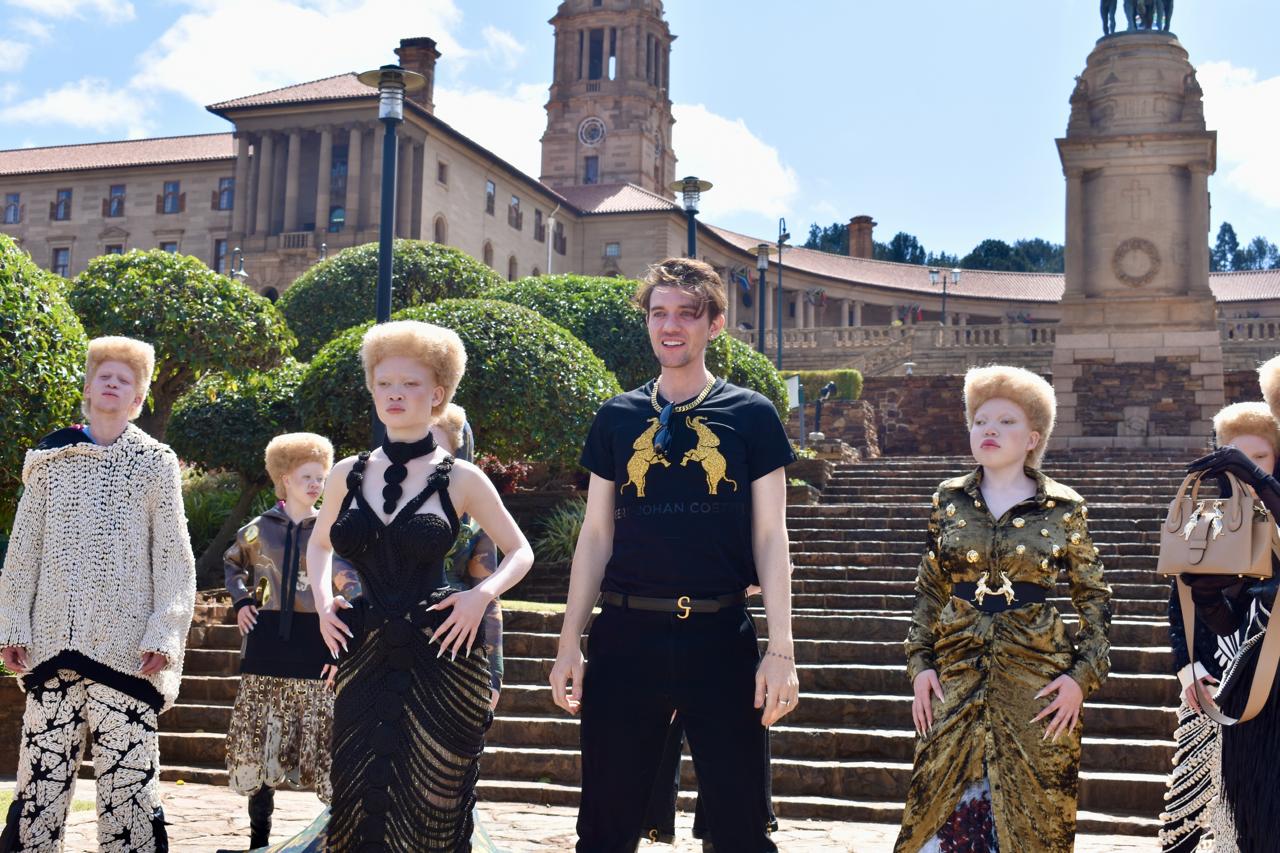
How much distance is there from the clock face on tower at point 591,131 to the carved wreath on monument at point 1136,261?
219ft

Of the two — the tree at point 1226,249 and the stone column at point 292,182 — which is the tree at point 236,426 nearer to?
the stone column at point 292,182

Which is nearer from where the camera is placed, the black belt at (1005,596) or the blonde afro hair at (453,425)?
the black belt at (1005,596)

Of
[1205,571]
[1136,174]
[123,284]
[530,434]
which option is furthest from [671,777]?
[1136,174]

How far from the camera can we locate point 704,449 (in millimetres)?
3941

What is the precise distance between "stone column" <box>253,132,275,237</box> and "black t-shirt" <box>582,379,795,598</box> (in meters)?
61.1

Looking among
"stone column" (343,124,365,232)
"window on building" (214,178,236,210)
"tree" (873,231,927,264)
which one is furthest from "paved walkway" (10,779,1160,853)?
"tree" (873,231,927,264)

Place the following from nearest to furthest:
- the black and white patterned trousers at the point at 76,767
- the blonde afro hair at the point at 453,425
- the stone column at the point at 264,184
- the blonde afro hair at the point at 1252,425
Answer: the black and white patterned trousers at the point at 76,767 → the blonde afro hair at the point at 1252,425 → the blonde afro hair at the point at 453,425 → the stone column at the point at 264,184

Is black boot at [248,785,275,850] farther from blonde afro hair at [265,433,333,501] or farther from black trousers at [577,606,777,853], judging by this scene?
black trousers at [577,606,777,853]

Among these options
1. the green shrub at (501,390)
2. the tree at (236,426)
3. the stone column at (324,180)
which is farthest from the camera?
the stone column at (324,180)

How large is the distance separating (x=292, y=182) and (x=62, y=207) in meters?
15.3

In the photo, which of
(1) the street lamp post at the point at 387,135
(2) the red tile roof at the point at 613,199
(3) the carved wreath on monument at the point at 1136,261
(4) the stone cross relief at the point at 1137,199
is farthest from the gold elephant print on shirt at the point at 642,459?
(2) the red tile roof at the point at 613,199

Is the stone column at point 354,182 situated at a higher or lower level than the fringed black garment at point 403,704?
higher

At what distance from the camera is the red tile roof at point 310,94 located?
60594mm

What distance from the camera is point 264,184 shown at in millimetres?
62031
